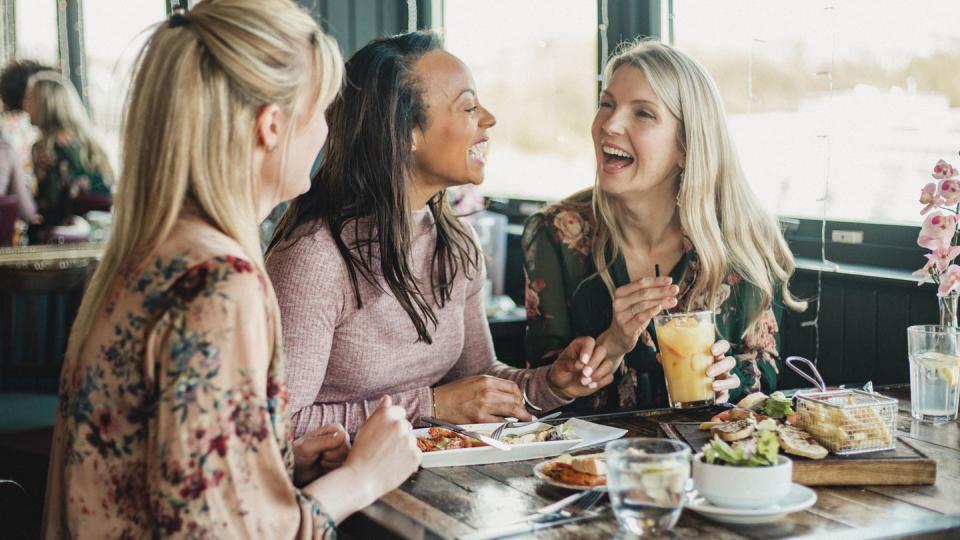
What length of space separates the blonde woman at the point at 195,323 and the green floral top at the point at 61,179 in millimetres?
4100

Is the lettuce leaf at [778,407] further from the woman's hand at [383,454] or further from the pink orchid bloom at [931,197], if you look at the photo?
the woman's hand at [383,454]

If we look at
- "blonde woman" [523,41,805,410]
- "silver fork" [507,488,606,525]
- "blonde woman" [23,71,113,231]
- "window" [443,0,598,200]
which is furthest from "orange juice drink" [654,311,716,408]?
"blonde woman" [23,71,113,231]

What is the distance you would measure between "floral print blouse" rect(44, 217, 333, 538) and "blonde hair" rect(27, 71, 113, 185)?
424cm

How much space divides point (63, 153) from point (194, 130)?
4.41 m

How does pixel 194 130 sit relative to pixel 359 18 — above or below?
below

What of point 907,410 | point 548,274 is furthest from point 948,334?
point 548,274

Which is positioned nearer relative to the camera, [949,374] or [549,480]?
[549,480]

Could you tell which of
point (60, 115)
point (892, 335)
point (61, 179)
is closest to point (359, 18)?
point (60, 115)

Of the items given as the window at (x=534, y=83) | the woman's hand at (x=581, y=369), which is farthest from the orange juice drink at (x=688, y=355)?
the window at (x=534, y=83)

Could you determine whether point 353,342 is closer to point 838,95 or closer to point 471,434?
point 471,434

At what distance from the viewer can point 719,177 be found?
2.67 metres

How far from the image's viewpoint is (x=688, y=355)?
212 centimetres

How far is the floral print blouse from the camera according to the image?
1.26 metres

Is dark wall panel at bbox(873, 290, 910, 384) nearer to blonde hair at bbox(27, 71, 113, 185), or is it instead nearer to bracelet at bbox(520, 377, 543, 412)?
bracelet at bbox(520, 377, 543, 412)
